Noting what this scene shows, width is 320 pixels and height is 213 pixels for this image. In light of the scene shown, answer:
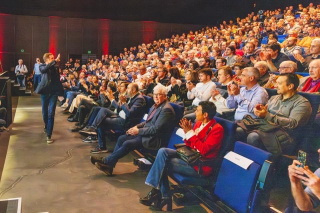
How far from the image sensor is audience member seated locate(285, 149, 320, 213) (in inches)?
51.0

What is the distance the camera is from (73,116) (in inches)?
264

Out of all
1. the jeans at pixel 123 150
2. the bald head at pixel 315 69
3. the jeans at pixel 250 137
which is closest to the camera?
the jeans at pixel 250 137

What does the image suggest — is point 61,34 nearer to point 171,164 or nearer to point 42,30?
point 42,30

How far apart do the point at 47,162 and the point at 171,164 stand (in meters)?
1.89

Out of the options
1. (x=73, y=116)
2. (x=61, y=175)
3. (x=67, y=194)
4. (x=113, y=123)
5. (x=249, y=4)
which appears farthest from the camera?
(x=249, y=4)

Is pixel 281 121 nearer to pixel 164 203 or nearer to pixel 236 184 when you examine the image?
pixel 236 184

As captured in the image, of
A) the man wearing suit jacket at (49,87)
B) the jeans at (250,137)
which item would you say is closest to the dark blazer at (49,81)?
the man wearing suit jacket at (49,87)

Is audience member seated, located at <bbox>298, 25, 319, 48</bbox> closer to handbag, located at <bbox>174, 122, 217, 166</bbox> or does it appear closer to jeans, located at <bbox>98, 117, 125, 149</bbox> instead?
jeans, located at <bbox>98, 117, 125, 149</bbox>

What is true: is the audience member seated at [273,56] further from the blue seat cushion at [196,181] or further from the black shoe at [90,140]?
the black shoe at [90,140]

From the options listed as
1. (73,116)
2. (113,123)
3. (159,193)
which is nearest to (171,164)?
(159,193)

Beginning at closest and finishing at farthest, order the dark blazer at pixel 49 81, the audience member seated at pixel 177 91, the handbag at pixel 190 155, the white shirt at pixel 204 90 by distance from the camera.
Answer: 1. the handbag at pixel 190 155
2. the white shirt at pixel 204 90
3. the audience member seated at pixel 177 91
4. the dark blazer at pixel 49 81

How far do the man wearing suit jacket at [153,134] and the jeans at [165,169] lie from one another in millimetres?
677

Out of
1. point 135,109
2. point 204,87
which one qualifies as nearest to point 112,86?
point 135,109

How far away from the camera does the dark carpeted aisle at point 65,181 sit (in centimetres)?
264
